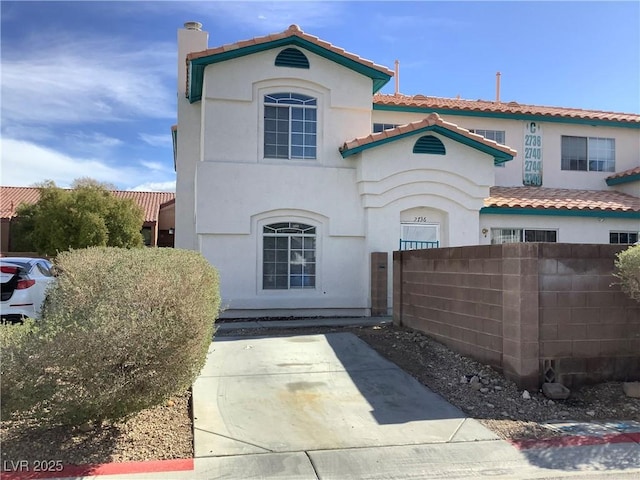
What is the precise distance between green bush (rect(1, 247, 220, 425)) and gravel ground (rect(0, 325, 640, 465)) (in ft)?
1.11

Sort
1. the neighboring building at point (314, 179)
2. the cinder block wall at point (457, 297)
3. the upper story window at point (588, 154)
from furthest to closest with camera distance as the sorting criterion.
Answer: the upper story window at point (588, 154)
the neighboring building at point (314, 179)
the cinder block wall at point (457, 297)

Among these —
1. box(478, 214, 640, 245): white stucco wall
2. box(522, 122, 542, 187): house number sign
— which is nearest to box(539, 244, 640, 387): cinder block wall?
box(478, 214, 640, 245): white stucco wall

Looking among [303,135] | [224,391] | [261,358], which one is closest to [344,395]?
[224,391]

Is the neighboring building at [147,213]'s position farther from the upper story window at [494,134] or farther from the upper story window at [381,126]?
the upper story window at [494,134]

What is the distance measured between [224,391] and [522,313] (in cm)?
413

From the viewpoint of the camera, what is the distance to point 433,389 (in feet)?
24.8

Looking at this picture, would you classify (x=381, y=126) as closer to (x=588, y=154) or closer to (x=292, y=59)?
(x=292, y=59)

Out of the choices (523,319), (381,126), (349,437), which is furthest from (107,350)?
(381,126)

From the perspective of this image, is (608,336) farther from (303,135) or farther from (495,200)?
(303,135)

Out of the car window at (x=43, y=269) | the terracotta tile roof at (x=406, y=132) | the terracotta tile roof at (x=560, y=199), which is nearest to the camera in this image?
the car window at (x=43, y=269)

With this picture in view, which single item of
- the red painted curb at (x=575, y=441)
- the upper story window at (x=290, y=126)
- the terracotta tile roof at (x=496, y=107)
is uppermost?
the terracotta tile roof at (x=496, y=107)

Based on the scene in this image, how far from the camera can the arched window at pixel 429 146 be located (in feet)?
46.1

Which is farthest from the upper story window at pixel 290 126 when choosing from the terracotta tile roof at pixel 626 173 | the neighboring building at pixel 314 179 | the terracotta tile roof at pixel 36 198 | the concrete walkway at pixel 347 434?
the terracotta tile roof at pixel 36 198

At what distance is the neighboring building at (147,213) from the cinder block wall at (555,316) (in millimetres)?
26649
